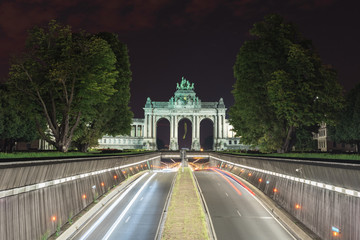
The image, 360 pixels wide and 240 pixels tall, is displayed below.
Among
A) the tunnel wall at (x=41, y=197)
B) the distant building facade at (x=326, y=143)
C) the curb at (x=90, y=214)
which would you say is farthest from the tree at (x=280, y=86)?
the distant building facade at (x=326, y=143)

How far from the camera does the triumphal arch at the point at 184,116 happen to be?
570 feet

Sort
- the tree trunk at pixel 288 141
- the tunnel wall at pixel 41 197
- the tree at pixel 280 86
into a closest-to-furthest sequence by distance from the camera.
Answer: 1. the tunnel wall at pixel 41 197
2. the tree at pixel 280 86
3. the tree trunk at pixel 288 141

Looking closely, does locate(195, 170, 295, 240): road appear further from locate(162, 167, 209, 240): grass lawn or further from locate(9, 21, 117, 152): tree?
locate(9, 21, 117, 152): tree

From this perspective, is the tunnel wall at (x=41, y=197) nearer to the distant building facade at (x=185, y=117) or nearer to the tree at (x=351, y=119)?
the tree at (x=351, y=119)

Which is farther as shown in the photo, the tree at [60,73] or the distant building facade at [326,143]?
the distant building facade at [326,143]

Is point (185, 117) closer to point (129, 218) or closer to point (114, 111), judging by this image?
point (114, 111)

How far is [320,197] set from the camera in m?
15.4

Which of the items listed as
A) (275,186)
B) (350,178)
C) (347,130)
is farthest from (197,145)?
(350,178)

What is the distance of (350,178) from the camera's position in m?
12.6

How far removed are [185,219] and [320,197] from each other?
7958 millimetres

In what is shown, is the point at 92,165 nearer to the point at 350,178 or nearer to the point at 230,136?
the point at 350,178

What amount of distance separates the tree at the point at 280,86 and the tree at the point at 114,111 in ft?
55.6

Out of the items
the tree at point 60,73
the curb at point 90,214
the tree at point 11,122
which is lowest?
the curb at point 90,214

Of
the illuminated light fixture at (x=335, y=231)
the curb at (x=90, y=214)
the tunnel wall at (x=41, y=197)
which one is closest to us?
the tunnel wall at (x=41, y=197)
